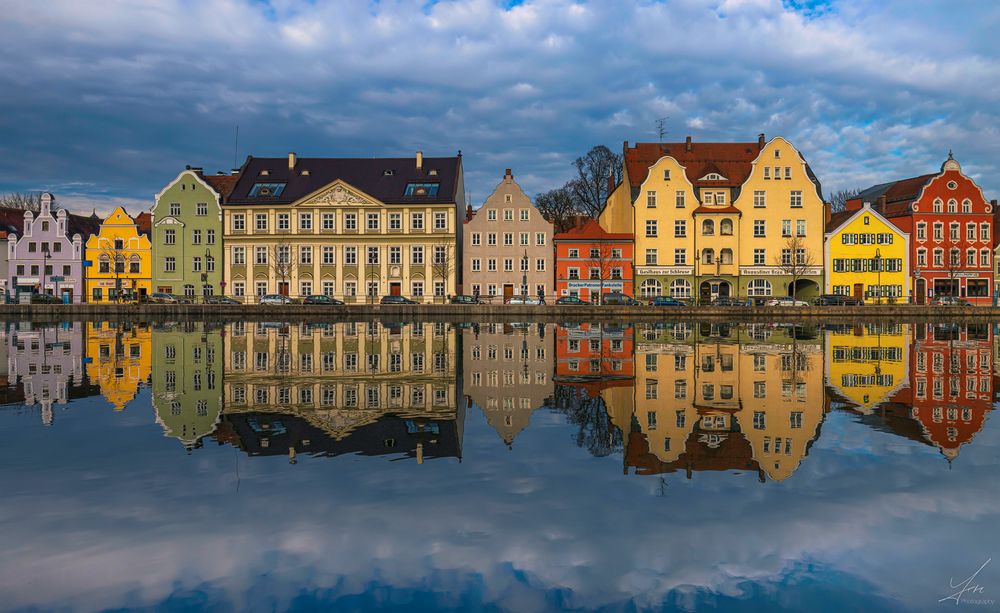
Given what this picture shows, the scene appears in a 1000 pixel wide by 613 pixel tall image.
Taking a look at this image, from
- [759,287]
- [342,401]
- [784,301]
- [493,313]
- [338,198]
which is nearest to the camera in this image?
[342,401]

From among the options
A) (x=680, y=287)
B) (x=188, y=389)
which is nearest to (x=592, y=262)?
(x=680, y=287)

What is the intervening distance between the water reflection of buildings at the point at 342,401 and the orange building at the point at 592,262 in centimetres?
4555

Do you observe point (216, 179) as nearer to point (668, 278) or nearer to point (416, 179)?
point (416, 179)

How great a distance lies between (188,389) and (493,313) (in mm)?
43120

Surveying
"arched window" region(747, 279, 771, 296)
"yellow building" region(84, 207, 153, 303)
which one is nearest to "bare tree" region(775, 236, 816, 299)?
"arched window" region(747, 279, 771, 296)

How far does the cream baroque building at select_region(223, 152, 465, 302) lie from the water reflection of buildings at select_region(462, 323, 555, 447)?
139 ft

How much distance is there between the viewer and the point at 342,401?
15281mm

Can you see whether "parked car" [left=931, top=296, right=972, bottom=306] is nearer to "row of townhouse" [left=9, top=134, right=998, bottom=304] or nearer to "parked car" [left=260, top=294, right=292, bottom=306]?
"row of townhouse" [left=9, top=134, right=998, bottom=304]

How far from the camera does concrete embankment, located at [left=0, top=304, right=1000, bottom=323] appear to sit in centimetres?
5847

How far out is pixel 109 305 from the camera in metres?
62.4

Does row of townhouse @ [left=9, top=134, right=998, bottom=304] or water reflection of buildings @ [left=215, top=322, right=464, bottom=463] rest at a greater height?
row of townhouse @ [left=9, top=134, right=998, bottom=304]

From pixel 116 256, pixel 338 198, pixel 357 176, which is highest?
pixel 357 176

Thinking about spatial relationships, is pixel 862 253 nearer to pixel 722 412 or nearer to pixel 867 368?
pixel 867 368

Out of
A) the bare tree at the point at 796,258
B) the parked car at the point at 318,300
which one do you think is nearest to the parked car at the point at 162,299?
the parked car at the point at 318,300
